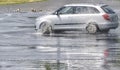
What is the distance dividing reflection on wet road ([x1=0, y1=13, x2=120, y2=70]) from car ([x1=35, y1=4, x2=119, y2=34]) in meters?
0.44

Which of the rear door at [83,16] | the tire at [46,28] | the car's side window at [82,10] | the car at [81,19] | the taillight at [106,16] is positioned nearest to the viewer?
the taillight at [106,16]

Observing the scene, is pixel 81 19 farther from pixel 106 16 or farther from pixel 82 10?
pixel 106 16

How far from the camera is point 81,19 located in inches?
1091

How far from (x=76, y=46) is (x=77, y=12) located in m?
6.59

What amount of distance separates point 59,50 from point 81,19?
7605 mm

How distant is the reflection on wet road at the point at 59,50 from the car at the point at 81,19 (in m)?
0.44

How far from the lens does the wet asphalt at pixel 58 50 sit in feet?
53.1

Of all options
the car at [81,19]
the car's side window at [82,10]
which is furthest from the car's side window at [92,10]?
the car's side window at [82,10]

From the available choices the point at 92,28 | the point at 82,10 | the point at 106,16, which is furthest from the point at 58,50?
the point at 82,10

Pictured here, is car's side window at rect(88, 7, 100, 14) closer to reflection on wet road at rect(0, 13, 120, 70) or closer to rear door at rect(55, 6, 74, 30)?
rear door at rect(55, 6, 74, 30)

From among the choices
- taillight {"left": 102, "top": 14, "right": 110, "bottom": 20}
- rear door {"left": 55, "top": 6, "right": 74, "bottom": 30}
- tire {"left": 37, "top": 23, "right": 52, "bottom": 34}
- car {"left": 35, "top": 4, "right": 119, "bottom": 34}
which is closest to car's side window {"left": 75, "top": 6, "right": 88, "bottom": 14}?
car {"left": 35, "top": 4, "right": 119, "bottom": 34}

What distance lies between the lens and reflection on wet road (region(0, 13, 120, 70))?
16150 millimetres

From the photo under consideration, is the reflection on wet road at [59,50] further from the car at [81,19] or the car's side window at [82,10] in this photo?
the car's side window at [82,10]

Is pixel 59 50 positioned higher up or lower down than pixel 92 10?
lower down
